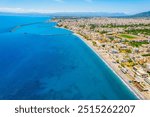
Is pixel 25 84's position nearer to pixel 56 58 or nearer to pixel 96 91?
pixel 96 91

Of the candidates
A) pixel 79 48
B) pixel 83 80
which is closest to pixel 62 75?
pixel 83 80

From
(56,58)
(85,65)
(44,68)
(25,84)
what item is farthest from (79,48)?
(25,84)

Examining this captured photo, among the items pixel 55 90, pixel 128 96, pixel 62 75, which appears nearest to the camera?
pixel 128 96

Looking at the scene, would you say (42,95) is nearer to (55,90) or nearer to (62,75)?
(55,90)

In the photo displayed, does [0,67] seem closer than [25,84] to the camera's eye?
No

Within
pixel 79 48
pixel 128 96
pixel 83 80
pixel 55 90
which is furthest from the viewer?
pixel 79 48

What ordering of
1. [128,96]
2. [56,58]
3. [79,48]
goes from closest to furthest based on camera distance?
1. [128,96]
2. [56,58]
3. [79,48]

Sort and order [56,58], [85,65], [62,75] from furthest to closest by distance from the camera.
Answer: [56,58]
[85,65]
[62,75]

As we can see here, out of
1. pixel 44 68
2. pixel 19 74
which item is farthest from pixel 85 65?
pixel 19 74

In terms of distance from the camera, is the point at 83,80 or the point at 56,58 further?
the point at 56,58
